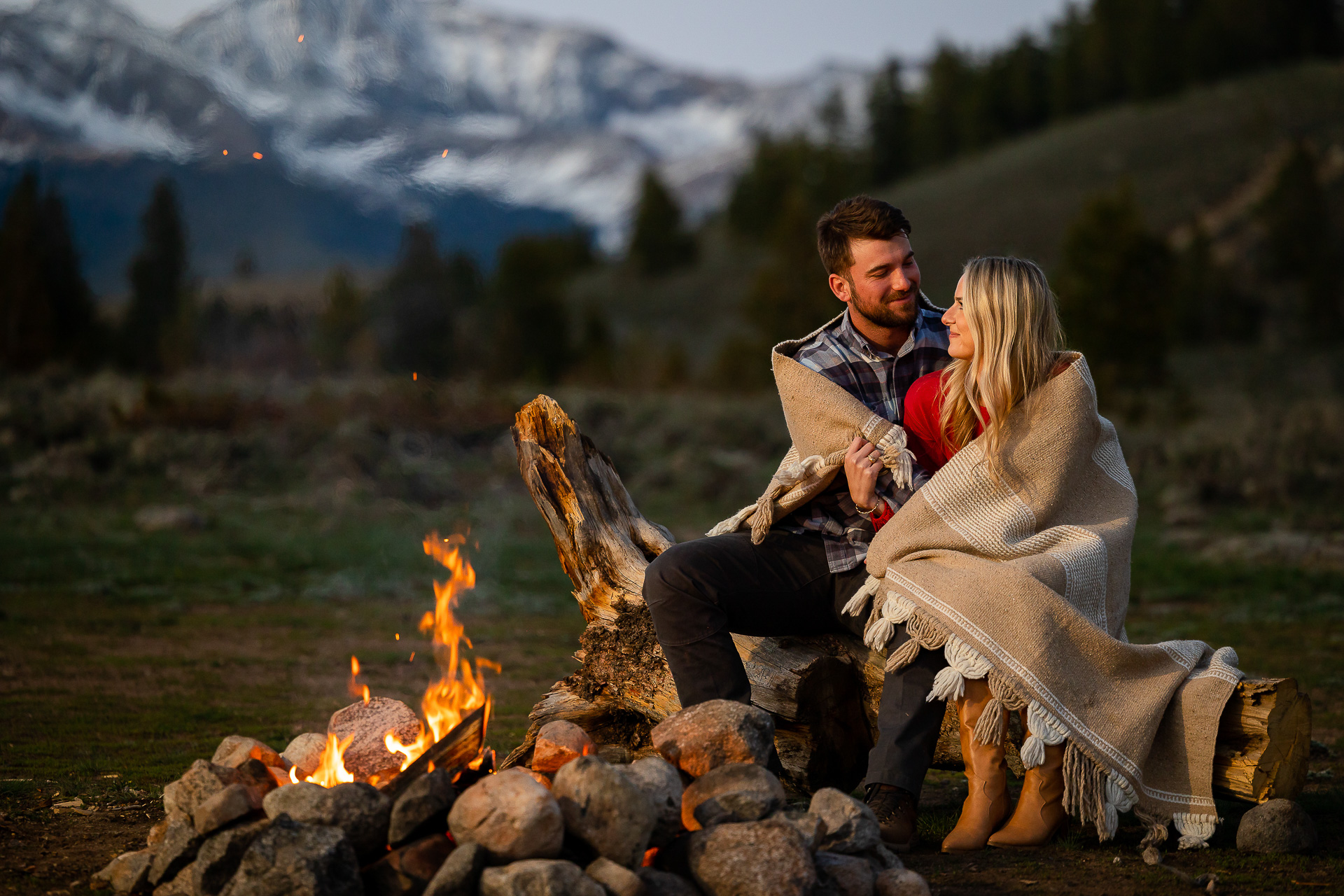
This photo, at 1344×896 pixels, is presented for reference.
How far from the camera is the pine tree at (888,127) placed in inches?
3191

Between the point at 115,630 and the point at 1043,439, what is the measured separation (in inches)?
278

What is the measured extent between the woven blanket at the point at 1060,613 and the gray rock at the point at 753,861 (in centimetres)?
89

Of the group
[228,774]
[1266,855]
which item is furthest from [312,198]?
[1266,855]

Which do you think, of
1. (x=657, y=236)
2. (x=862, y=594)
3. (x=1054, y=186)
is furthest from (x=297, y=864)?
(x=657, y=236)

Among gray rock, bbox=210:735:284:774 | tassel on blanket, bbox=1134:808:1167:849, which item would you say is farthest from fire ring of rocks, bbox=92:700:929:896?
tassel on blanket, bbox=1134:808:1167:849

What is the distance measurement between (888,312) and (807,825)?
2.08 m

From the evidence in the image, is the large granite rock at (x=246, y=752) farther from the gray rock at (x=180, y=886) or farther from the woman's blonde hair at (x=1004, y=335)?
the woman's blonde hair at (x=1004, y=335)

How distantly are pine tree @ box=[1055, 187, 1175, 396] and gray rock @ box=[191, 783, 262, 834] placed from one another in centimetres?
2474

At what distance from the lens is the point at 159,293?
57.1ft

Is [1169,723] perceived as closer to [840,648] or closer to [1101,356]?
[840,648]

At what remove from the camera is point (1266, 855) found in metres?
3.75

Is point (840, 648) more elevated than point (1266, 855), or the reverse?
point (840, 648)

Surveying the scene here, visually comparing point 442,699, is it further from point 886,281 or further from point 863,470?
point 886,281

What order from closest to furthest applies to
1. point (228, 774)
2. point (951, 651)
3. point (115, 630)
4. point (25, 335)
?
point (228, 774) → point (951, 651) → point (115, 630) → point (25, 335)
